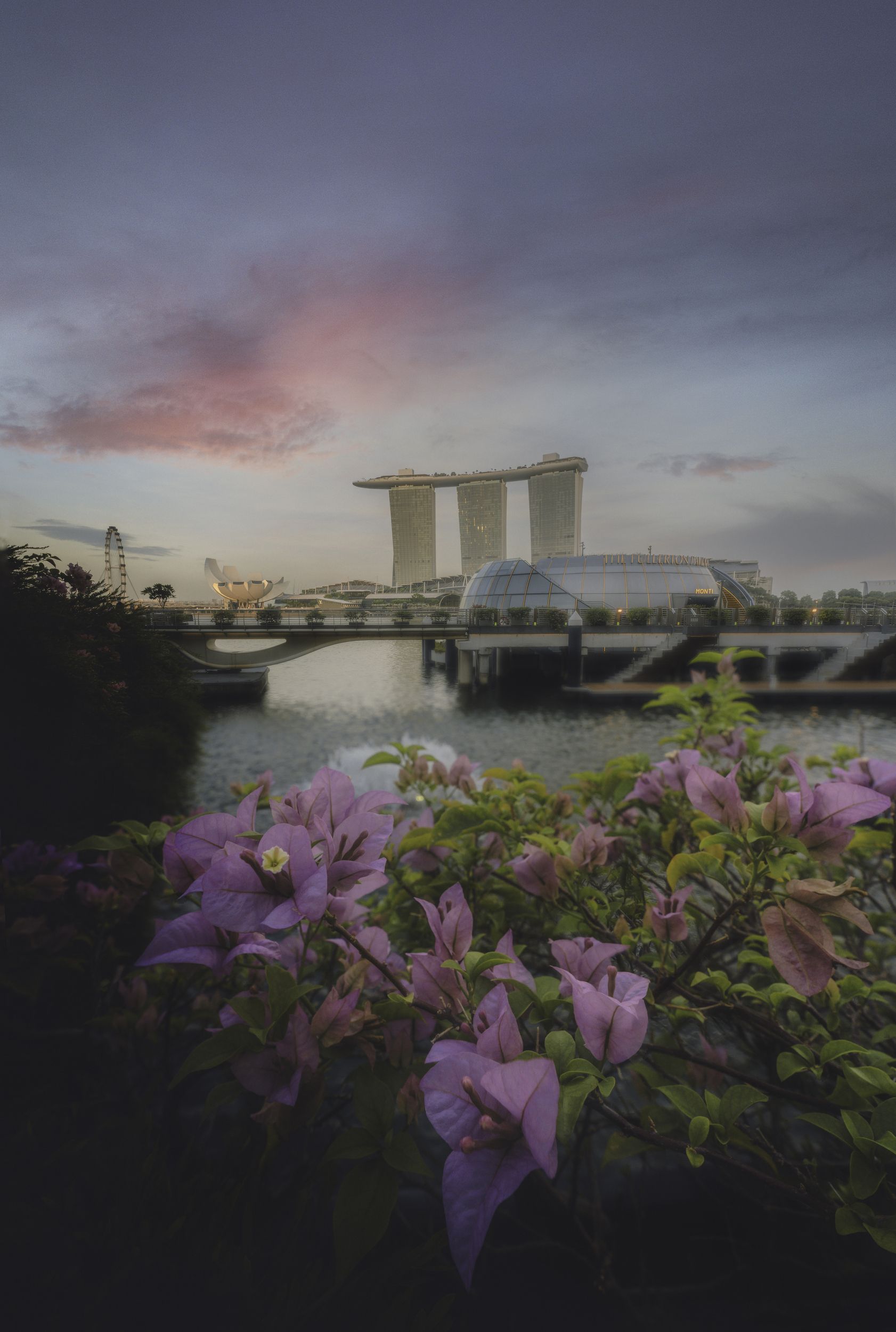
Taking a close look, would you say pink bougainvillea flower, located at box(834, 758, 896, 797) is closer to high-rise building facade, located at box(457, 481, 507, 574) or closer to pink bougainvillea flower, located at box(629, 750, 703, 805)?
pink bougainvillea flower, located at box(629, 750, 703, 805)

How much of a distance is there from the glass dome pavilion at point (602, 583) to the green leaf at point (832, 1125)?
20943 mm

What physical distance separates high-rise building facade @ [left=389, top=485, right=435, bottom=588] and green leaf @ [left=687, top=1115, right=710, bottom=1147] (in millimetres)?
23265

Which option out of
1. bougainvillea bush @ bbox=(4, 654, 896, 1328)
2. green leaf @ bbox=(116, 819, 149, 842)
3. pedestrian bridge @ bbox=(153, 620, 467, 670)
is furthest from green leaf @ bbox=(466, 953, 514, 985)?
pedestrian bridge @ bbox=(153, 620, 467, 670)

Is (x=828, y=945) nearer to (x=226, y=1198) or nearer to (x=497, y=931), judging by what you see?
(x=497, y=931)

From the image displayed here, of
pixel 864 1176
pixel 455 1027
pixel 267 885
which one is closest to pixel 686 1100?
pixel 864 1176

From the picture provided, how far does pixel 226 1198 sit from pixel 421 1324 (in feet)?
0.89

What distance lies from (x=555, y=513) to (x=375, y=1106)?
109 feet

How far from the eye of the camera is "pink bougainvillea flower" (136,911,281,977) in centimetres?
51

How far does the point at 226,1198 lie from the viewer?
65cm

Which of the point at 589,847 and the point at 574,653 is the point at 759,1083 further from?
the point at 574,653

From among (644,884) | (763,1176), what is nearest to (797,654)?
(644,884)

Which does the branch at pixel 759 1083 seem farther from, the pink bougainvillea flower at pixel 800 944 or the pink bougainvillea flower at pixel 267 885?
the pink bougainvillea flower at pixel 267 885

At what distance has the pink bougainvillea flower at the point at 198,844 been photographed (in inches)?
22.0

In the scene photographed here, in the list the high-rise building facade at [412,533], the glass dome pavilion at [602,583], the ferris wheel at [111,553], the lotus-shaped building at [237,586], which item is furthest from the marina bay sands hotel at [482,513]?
the ferris wheel at [111,553]
